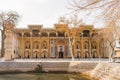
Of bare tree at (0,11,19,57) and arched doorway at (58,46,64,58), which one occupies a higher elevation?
bare tree at (0,11,19,57)

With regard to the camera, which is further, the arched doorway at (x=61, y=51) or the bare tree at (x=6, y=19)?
the arched doorway at (x=61, y=51)

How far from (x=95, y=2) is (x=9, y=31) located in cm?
3653

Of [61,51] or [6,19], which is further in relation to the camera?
[61,51]

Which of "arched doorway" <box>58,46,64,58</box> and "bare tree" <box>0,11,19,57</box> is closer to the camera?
"bare tree" <box>0,11,19,57</box>

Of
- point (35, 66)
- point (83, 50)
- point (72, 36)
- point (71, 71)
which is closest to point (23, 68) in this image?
point (35, 66)

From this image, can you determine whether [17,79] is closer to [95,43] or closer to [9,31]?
[9,31]

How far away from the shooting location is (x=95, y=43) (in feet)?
196

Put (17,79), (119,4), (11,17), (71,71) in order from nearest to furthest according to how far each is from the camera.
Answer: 1. (119,4)
2. (17,79)
3. (71,71)
4. (11,17)

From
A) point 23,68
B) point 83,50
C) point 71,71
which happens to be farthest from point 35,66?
point 83,50

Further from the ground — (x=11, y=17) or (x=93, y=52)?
(x=11, y=17)

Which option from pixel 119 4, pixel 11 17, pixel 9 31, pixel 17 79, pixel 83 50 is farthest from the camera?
pixel 83 50

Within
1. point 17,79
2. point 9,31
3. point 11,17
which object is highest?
point 11,17

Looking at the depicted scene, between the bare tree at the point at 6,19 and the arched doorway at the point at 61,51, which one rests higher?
the bare tree at the point at 6,19

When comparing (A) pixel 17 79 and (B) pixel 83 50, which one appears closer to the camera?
(A) pixel 17 79
